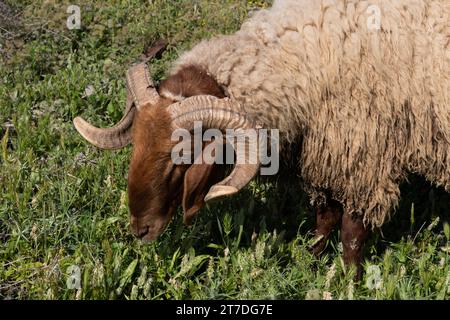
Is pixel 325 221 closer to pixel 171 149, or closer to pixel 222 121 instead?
pixel 222 121

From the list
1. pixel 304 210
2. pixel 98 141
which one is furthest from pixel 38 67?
pixel 304 210

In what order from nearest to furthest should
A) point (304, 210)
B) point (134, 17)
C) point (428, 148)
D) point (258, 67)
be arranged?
point (258, 67), point (428, 148), point (304, 210), point (134, 17)

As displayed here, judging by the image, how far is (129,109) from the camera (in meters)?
4.42

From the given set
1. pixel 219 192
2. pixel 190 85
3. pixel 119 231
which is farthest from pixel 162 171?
pixel 119 231

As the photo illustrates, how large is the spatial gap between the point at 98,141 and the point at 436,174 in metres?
2.35

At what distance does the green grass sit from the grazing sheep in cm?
45

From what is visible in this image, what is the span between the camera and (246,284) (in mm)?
4309

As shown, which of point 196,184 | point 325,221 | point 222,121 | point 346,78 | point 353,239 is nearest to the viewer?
point 222,121

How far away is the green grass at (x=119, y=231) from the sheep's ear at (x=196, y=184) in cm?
43

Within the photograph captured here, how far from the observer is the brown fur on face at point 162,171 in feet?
13.1

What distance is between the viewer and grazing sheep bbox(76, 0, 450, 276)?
4.05 metres

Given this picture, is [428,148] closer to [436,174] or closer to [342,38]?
[436,174]

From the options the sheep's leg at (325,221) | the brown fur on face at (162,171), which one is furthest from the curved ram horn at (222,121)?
the sheep's leg at (325,221)

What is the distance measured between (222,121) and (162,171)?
1.54 ft
